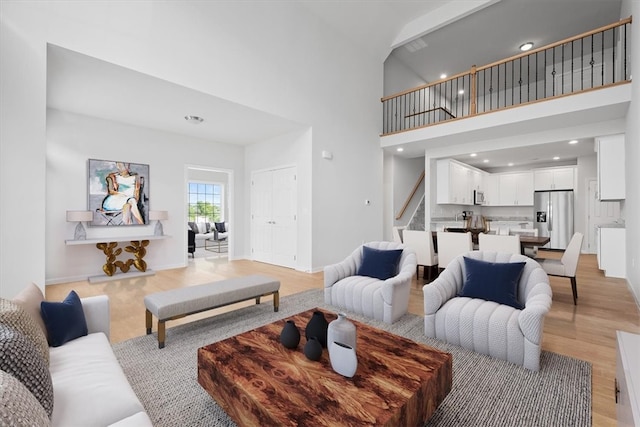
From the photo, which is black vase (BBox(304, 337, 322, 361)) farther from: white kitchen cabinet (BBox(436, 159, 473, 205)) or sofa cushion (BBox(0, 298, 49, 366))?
white kitchen cabinet (BBox(436, 159, 473, 205))

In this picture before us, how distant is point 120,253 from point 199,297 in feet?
11.5

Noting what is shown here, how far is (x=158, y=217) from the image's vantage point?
5590 millimetres

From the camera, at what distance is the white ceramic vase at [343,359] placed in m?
1.49

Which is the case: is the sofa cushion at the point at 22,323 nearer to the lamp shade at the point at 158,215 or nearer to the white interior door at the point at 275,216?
the lamp shade at the point at 158,215

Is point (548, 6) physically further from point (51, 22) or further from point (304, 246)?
point (51, 22)

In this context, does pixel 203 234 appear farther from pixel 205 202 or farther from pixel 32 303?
pixel 32 303

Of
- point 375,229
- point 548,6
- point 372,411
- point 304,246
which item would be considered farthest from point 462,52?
point 372,411

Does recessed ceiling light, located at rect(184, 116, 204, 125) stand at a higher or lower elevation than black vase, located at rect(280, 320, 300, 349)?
higher

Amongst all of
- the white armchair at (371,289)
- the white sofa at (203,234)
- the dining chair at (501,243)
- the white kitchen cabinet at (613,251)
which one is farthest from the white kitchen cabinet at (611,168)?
the white sofa at (203,234)

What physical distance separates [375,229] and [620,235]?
14.0ft

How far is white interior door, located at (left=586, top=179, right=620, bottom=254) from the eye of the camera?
23.7 feet

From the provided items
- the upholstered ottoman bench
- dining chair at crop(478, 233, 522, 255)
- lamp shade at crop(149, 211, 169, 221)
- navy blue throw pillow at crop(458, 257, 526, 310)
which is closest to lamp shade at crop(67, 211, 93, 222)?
lamp shade at crop(149, 211, 169, 221)

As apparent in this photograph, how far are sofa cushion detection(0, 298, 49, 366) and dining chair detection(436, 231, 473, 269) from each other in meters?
4.40

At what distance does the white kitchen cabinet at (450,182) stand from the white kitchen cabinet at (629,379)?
20.0 feet
